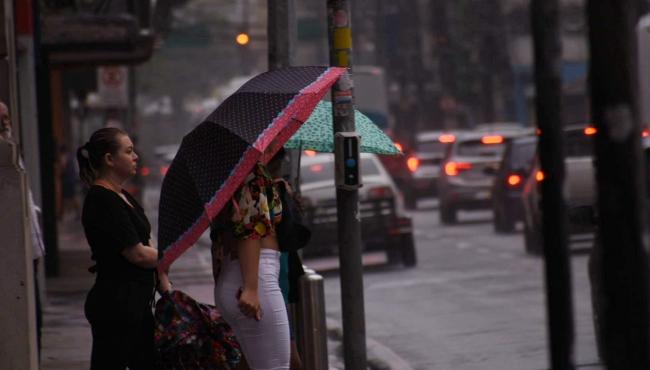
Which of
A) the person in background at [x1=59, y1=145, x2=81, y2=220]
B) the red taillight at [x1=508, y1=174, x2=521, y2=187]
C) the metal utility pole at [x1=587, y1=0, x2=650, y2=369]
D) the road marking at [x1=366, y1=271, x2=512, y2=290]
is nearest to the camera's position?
the metal utility pole at [x1=587, y1=0, x2=650, y2=369]

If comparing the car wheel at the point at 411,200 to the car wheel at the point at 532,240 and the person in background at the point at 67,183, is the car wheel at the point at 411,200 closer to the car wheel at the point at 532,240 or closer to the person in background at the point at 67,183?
the person in background at the point at 67,183

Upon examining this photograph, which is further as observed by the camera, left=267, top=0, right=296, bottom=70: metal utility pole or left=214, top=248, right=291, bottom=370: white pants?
left=267, top=0, right=296, bottom=70: metal utility pole

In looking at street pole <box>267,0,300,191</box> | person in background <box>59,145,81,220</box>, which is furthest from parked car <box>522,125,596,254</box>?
person in background <box>59,145,81,220</box>

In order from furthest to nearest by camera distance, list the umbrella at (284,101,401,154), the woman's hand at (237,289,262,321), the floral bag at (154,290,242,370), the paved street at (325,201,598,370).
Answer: the paved street at (325,201,598,370) → the umbrella at (284,101,401,154) → the floral bag at (154,290,242,370) → the woman's hand at (237,289,262,321)

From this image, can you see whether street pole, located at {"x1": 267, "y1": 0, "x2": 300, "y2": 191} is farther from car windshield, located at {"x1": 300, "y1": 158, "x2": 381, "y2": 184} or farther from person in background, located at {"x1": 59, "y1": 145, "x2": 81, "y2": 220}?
person in background, located at {"x1": 59, "y1": 145, "x2": 81, "y2": 220}

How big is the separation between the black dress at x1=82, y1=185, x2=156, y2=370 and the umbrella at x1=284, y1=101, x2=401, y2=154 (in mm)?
2074

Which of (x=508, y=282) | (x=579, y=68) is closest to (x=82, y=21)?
(x=508, y=282)

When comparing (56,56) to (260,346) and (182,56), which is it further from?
(182,56)

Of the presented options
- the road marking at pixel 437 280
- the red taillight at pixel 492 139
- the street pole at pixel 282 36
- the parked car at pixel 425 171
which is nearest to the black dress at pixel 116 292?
the street pole at pixel 282 36

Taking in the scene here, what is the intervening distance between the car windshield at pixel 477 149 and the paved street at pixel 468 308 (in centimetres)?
532

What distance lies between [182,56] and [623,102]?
101872 mm

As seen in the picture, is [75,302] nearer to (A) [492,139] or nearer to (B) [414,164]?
(A) [492,139]

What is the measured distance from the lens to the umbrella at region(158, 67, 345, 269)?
7012 mm

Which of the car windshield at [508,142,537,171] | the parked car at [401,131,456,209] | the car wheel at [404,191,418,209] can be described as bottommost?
the car wheel at [404,191,418,209]
